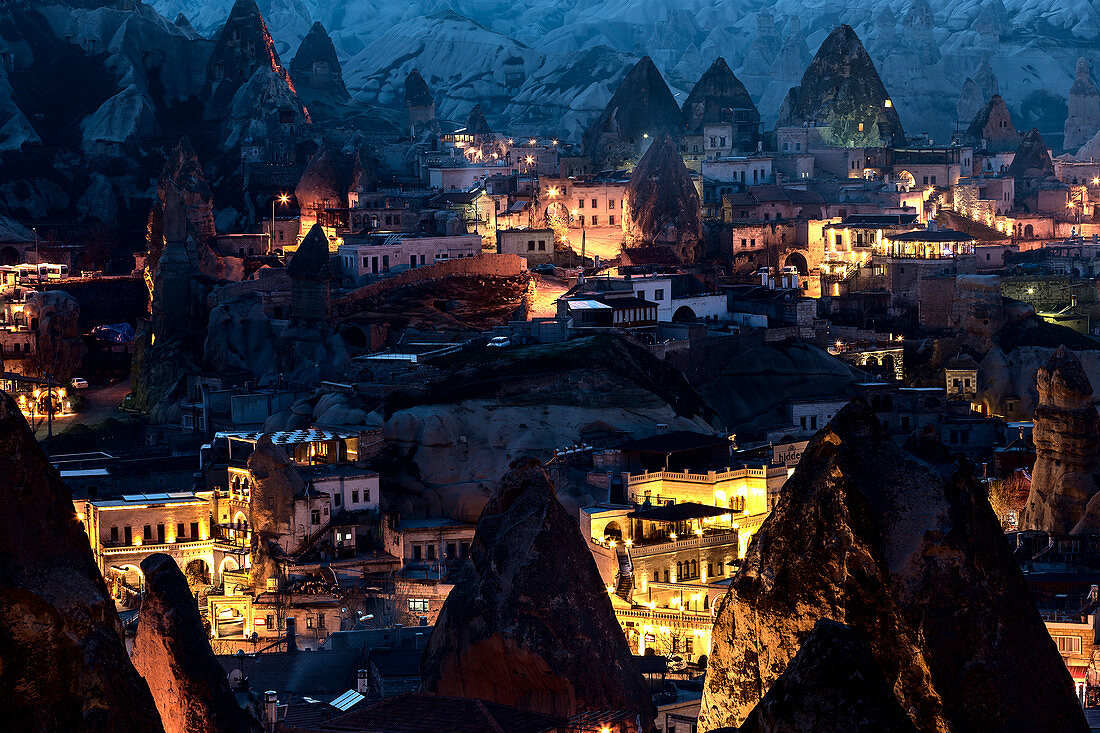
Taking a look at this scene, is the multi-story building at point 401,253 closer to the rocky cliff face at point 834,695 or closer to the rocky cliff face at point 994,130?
the rocky cliff face at point 994,130

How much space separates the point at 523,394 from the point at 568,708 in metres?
38.2

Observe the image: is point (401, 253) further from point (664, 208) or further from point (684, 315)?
point (664, 208)

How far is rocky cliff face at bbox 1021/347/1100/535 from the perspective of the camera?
179ft

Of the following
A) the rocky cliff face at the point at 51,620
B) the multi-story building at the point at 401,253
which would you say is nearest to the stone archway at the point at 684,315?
the multi-story building at the point at 401,253

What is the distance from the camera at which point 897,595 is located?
2392 cm

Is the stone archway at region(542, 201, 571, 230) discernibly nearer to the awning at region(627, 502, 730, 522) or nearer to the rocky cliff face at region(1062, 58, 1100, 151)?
the awning at region(627, 502, 730, 522)

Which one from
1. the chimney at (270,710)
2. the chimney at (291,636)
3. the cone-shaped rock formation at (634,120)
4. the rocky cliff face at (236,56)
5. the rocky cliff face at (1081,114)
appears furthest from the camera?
the rocky cliff face at (1081,114)

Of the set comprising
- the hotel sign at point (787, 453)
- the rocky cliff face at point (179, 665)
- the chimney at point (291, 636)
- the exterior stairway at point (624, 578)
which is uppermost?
the rocky cliff face at point (179, 665)

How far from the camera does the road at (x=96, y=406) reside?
285 feet

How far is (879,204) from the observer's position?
351ft

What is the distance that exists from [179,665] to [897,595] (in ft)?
30.1

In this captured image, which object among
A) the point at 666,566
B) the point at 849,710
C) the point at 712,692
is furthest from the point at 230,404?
the point at 849,710

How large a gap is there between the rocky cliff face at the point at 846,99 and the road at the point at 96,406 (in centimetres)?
4868

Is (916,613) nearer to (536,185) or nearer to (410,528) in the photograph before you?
(410,528)
